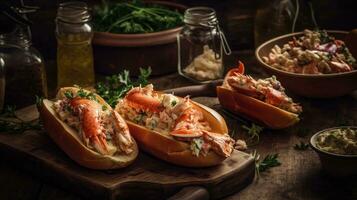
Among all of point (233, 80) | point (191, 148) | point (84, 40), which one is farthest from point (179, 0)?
point (191, 148)

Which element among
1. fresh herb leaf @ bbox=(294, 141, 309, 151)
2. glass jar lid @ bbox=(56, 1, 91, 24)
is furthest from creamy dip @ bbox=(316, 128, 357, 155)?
glass jar lid @ bbox=(56, 1, 91, 24)

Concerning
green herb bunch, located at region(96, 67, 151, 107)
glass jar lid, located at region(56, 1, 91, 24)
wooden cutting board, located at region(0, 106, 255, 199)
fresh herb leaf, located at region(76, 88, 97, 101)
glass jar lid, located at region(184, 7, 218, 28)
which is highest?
glass jar lid, located at region(56, 1, 91, 24)

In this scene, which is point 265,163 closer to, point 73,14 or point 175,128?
point 175,128

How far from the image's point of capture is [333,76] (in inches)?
136

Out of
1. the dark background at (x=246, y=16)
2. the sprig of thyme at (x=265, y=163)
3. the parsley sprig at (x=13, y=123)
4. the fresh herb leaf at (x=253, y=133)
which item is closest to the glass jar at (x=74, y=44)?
the parsley sprig at (x=13, y=123)

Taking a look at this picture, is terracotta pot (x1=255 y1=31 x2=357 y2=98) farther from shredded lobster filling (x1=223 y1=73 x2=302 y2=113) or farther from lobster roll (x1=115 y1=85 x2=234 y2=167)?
lobster roll (x1=115 y1=85 x2=234 y2=167)

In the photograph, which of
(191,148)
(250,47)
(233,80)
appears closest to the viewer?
(191,148)

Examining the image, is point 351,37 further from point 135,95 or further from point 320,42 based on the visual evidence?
point 135,95

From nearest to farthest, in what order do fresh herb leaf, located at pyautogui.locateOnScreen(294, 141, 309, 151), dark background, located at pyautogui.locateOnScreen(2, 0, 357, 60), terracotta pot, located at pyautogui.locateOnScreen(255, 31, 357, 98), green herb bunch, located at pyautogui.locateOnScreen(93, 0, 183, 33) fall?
1. fresh herb leaf, located at pyautogui.locateOnScreen(294, 141, 309, 151)
2. terracotta pot, located at pyautogui.locateOnScreen(255, 31, 357, 98)
3. green herb bunch, located at pyautogui.locateOnScreen(93, 0, 183, 33)
4. dark background, located at pyautogui.locateOnScreen(2, 0, 357, 60)

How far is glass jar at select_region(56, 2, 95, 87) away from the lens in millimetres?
3803

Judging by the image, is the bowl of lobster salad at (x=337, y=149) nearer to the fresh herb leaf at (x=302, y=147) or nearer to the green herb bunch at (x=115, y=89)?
the fresh herb leaf at (x=302, y=147)

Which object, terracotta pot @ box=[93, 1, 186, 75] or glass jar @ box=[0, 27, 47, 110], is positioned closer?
glass jar @ box=[0, 27, 47, 110]

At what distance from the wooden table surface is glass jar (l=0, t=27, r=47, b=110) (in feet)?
1.64

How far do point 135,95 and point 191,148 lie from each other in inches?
16.6
